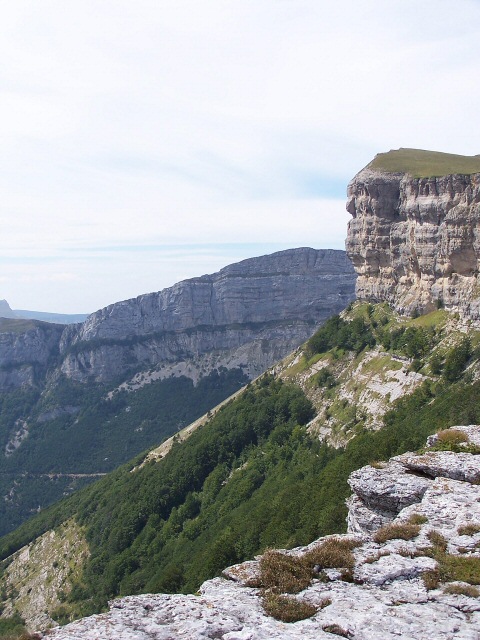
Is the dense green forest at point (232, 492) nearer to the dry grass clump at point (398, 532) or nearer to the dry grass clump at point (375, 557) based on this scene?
the dry grass clump at point (398, 532)

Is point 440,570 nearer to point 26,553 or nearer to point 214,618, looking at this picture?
point 214,618

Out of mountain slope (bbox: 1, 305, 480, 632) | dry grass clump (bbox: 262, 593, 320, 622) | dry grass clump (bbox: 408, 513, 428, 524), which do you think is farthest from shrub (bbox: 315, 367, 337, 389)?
dry grass clump (bbox: 262, 593, 320, 622)

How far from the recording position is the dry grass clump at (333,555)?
54.3 feet

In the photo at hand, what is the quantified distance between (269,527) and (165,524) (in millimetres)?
37118

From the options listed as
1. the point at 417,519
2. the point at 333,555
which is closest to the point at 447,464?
the point at 417,519

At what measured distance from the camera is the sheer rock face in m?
76.2

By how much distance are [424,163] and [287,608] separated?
96.9m

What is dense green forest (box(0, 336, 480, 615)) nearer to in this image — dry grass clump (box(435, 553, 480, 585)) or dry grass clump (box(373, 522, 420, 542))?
dry grass clump (box(373, 522, 420, 542))

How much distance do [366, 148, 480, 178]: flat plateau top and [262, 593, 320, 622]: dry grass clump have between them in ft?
259

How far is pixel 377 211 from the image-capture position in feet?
321

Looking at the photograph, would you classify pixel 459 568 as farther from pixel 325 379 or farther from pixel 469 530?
pixel 325 379

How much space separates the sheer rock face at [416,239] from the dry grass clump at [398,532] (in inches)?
2329

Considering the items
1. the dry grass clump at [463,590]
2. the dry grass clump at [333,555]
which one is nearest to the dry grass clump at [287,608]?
the dry grass clump at [333,555]

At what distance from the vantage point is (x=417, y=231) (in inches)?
3440
